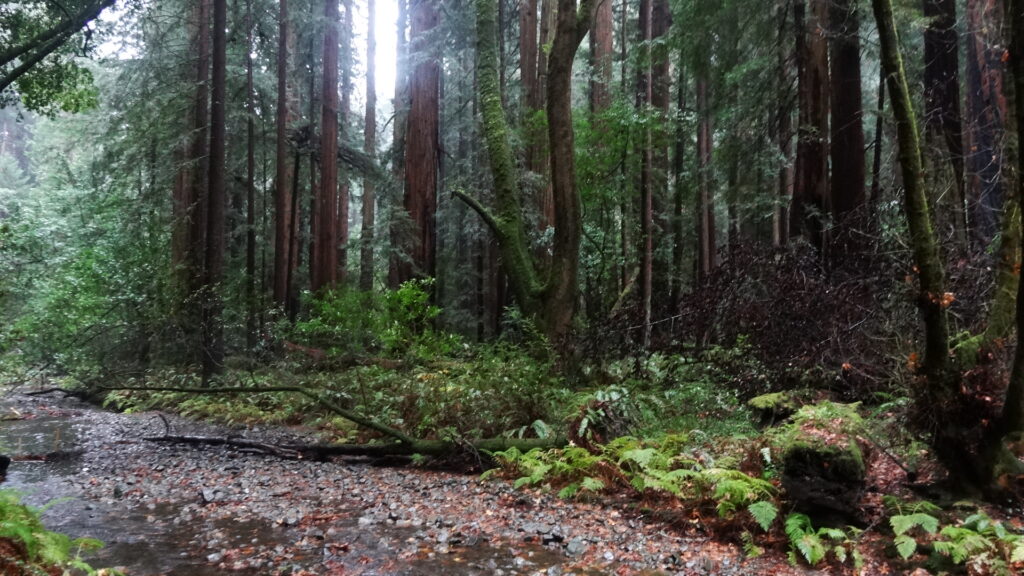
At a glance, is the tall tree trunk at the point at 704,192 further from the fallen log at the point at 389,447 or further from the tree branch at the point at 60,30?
the tree branch at the point at 60,30

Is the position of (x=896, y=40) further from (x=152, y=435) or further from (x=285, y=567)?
(x=152, y=435)

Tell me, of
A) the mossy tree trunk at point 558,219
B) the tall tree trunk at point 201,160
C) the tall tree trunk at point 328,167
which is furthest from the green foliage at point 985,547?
the tall tree trunk at point 328,167

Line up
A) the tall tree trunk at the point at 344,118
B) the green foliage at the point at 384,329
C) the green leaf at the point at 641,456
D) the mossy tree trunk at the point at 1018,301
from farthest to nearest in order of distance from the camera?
the tall tree trunk at the point at 344,118 < the green foliage at the point at 384,329 < the green leaf at the point at 641,456 < the mossy tree trunk at the point at 1018,301

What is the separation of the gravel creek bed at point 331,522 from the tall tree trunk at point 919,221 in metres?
1.88

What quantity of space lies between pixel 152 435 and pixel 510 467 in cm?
610

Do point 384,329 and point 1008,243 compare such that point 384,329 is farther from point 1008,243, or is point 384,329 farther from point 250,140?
point 250,140

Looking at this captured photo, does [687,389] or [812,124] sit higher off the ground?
[812,124]

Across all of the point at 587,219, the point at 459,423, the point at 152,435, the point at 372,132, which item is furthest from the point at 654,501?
the point at 372,132

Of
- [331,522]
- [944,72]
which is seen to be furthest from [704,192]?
[331,522]

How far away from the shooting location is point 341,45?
23469 mm

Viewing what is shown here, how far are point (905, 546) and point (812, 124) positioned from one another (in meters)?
8.58


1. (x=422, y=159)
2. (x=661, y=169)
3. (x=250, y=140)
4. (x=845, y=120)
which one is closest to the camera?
(x=845, y=120)

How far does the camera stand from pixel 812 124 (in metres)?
10.7

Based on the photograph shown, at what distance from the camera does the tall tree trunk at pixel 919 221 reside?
4.41 meters
